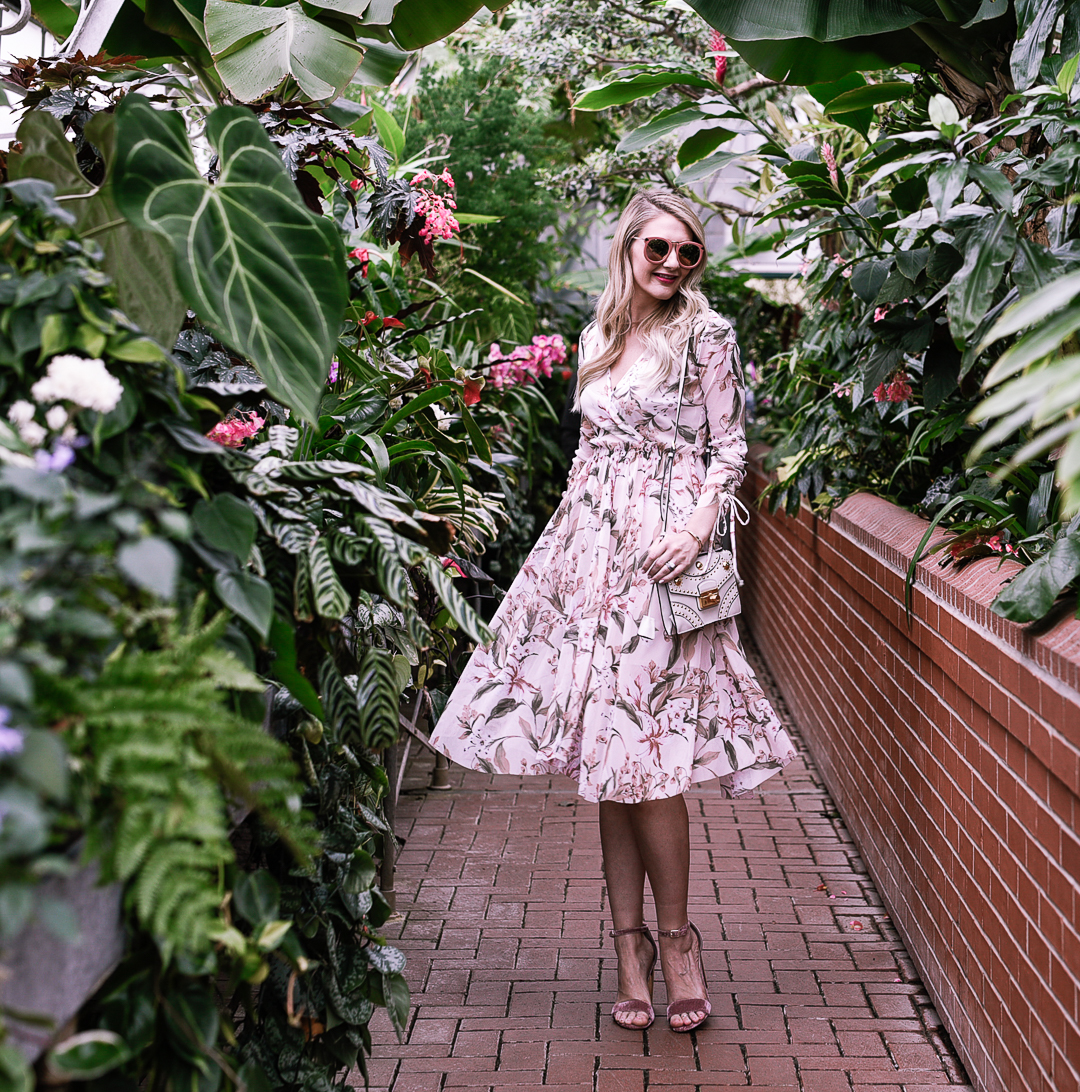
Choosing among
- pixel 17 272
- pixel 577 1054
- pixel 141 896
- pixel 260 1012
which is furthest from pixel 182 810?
pixel 577 1054

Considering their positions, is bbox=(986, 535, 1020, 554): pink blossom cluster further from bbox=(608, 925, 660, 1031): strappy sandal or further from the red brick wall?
bbox=(608, 925, 660, 1031): strappy sandal

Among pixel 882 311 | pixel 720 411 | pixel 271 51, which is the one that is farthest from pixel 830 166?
pixel 271 51

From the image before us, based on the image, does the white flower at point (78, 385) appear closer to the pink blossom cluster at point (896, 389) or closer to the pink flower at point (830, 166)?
the pink flower at point (830, 166)

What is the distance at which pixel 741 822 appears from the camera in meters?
4.62

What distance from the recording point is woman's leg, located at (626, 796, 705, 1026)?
2.95 m

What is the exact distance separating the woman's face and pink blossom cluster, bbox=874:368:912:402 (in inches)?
45.2

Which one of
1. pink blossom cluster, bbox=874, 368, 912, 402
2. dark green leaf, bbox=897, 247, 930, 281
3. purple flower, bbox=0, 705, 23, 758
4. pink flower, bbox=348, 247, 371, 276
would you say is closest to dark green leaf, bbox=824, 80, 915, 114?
dark green leaf, bbox=897, 247, 930, 281

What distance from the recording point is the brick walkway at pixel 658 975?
2777mm

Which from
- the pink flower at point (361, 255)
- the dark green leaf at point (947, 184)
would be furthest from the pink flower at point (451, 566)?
the dark green leaf at point (947, 184)

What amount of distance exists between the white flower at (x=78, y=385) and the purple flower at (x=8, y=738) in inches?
17.1

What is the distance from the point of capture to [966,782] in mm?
2777

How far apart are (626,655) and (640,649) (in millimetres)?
39

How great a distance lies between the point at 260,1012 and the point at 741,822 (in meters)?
2.93

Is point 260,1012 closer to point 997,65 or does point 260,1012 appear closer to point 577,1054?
point 577,1054
